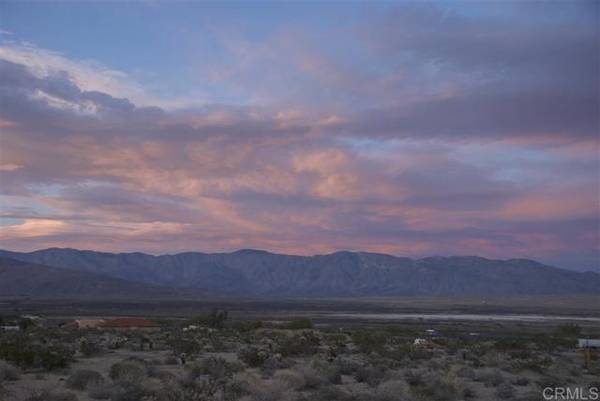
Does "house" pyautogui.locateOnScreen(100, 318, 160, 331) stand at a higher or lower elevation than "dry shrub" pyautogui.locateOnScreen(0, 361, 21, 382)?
lower

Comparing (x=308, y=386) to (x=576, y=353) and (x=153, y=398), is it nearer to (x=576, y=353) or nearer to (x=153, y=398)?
(x=153, y=398)

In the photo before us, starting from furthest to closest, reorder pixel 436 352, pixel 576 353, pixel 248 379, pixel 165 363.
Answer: pixel 576 353, pixel 436 352, pixel 165 363, pixel 248 379

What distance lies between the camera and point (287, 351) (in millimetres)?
34906

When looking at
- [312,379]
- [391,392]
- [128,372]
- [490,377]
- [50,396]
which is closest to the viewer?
[50,396]

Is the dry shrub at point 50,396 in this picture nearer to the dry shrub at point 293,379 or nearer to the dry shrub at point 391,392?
the dry shrub at point 293,379

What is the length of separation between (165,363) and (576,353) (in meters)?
26.9

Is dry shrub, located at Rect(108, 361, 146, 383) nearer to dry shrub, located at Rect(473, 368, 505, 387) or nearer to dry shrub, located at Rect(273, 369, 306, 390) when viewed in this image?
dry shrub, located at Rect(273, 369, 306, 390)

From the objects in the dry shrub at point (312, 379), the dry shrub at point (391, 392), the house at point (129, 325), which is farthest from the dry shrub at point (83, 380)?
the house at point (129, 325)

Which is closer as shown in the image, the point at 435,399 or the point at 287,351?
the point at 435,399

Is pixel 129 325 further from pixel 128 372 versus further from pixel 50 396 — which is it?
pixel 50 396

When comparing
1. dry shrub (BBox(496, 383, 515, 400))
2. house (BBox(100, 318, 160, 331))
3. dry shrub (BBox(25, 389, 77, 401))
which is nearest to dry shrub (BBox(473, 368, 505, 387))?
dry shrub (BBox(496, 383, 515, 400))

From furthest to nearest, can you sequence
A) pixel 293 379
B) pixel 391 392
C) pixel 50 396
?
pixel 293 379 → pixel 391 392 → pixel 50 396

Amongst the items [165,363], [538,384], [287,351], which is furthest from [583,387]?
[165,363]

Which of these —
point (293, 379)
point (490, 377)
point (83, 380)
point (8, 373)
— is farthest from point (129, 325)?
point (490, 377)
